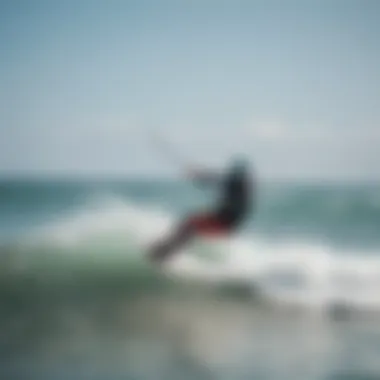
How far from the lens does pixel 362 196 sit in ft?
5.77

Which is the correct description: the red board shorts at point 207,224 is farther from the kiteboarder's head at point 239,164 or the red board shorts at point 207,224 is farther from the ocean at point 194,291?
the kiteboarder's head at point 239,164

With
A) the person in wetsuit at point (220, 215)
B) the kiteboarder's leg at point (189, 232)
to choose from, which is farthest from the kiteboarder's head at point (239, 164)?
the kiteboarder's leg at point (189, 232)

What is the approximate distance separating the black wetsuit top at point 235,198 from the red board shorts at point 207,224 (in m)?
0.01

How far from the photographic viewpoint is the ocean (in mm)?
1750

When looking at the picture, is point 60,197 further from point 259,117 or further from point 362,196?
point 362,196

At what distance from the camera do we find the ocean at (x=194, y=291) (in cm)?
175

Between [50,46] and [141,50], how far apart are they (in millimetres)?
240

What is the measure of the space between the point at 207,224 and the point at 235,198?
0.10m

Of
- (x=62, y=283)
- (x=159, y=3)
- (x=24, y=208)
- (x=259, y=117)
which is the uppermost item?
(x=159, y=3)

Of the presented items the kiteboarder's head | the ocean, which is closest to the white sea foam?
the ocean

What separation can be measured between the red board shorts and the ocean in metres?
0.03

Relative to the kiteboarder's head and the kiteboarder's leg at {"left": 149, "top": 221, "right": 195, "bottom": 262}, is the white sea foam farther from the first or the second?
the kiteboarder's head

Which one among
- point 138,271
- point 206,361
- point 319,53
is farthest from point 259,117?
point 206,361

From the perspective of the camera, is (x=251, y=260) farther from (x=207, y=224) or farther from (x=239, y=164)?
(x=239, y=164)
